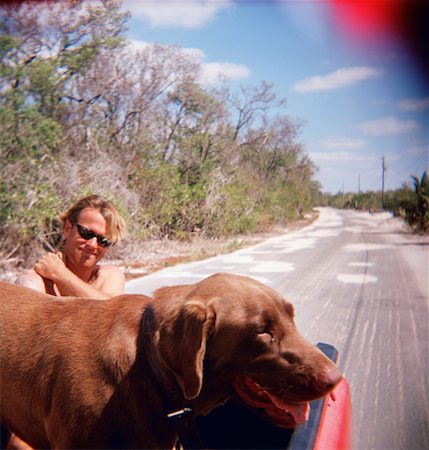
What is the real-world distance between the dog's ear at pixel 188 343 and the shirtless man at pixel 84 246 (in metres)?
1.17

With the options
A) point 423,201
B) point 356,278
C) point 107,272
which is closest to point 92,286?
point 107,272

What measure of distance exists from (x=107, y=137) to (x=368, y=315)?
40.7ft

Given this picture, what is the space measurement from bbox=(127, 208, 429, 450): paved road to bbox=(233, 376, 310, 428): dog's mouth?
1.78m

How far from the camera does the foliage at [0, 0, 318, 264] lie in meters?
10.4

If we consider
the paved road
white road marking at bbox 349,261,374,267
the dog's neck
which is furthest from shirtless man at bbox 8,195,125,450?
white road marking at bbox 349,261,374,267

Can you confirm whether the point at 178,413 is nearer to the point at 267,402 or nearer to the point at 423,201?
the point at 267,402

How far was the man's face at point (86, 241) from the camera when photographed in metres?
2.87

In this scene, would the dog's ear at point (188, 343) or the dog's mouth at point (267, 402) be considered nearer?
the dog's ear at point (188, 343)

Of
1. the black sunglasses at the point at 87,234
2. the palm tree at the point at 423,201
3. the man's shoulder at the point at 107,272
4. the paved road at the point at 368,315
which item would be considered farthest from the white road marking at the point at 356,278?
the palm tree at the point at 423,201

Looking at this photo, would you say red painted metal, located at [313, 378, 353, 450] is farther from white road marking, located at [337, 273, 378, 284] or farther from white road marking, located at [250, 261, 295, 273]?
white road marking, located at [250, 261, 295, 273]

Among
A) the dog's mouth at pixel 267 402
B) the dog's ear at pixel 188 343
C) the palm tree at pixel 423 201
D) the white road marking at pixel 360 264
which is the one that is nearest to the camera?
the dog's ear at pixel 188 343

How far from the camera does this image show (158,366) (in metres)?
1.56

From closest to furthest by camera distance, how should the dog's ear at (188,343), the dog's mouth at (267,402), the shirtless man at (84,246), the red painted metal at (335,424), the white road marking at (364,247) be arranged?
the dog's ear at (188,343) → the dog's mouth at (267,402) → the red painted metal at (335,424) → the shirtless man at (84,246) → the white road marking at (364,247)

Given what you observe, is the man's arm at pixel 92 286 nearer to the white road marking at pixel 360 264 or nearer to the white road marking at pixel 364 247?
the white road marking at pixel 360 264
